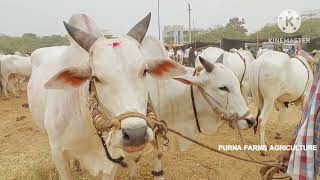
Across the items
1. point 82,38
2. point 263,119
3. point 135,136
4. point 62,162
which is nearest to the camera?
point 135,136

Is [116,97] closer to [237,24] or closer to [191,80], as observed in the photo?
[191,80]

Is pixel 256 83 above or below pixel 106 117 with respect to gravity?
below

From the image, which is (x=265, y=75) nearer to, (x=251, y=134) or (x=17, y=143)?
(x=251, y=134)

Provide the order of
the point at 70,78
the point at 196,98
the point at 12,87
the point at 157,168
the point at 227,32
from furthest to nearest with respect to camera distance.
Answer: the point at 227,32
the point at 12,87
the point at 157,168
the point at 196,98
the point at 70,78

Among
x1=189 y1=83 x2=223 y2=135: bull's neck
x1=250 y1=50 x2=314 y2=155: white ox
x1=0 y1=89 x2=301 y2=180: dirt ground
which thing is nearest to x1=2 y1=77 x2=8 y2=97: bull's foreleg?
x1=0 y1=89 x2=301 y2=180: dirt ground

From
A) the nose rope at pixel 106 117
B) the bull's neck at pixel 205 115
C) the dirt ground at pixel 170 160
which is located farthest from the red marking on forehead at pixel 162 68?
the dirt ground at pixel 170 160

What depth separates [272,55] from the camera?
5.79 meters

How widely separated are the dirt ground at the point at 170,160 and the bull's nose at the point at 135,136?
2.45 m

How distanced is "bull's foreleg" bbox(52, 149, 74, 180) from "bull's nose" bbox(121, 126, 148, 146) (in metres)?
1.06

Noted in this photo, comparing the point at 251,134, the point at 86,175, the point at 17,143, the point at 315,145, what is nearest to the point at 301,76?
the point at 251,134

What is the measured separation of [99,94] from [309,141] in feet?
3.75

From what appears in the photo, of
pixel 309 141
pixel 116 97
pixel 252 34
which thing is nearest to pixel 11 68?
pixel 116 97

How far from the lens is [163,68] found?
2.38 metres

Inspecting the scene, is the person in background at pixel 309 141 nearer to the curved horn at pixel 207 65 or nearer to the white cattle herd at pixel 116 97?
the white cattle herd at pixel 116 97
